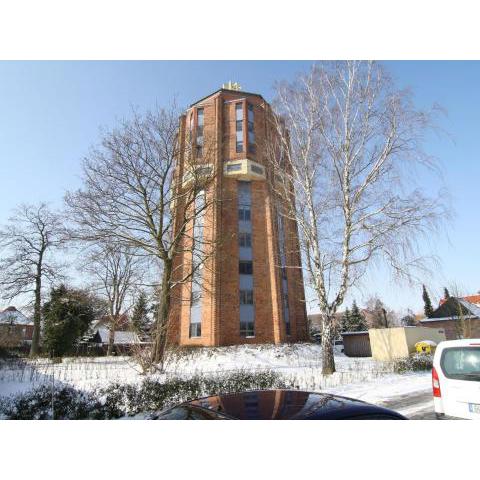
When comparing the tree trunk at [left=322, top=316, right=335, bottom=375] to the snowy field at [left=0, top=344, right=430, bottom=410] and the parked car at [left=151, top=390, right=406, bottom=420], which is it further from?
the parked car at [left=151, top=390, right=406, bottom=420]

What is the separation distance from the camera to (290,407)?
10.0 feet

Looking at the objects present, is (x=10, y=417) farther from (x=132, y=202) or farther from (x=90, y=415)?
(x=132, y=202)

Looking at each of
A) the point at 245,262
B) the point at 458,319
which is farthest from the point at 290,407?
the point at 458,319

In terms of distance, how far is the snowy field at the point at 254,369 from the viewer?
11.0m

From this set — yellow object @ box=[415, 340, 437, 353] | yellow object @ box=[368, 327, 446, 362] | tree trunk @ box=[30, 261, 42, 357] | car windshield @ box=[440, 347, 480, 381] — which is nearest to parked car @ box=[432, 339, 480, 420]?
car windshield @ box=[440, 347, 480, 381]

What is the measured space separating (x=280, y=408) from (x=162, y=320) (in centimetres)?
1301

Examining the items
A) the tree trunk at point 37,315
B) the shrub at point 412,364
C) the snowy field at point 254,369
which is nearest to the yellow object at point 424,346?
the shrub at point 412,364

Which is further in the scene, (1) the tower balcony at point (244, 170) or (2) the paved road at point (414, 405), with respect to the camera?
(1) the tower balcony at point (244, 170)

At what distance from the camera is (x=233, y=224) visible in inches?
1112

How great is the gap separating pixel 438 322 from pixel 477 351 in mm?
29747

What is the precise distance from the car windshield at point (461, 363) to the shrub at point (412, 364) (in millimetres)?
10411

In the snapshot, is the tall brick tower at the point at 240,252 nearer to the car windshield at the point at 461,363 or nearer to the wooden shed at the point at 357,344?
the wooden shed at the point at 357,344

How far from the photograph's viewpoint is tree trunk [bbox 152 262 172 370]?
13.4m

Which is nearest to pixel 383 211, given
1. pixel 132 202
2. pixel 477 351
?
pixel 477 351
